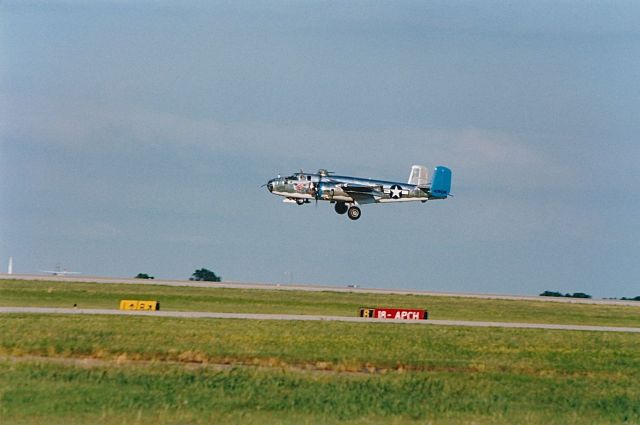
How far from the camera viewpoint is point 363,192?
242ft

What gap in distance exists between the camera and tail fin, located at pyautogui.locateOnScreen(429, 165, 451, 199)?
249ft

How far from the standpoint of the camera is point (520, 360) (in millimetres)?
30422

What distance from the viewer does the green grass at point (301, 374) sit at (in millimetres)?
19609

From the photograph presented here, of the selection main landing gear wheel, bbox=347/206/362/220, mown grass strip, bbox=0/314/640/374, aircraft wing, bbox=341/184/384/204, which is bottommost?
mown grass strip, bbox=0/314/640/374

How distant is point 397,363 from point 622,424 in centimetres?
918

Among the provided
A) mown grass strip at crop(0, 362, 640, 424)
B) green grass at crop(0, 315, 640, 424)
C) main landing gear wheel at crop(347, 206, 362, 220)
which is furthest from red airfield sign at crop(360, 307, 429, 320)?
main landing gear wheel at crop(347, 206, 362, 220)

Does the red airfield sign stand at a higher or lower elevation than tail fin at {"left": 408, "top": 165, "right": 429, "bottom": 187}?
lower

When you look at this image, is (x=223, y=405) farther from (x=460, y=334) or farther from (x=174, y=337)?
(x=460, y=334)

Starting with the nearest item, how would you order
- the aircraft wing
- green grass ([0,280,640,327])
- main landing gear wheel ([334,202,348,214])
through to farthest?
green grass ([0,280,640,327]), the aircraft wing, main landing gear wheel ([334,202,348,214])

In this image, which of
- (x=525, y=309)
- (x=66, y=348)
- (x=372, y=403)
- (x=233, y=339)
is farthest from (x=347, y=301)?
(x=372, y=403)

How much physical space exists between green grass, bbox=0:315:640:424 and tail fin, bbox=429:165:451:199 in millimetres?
37771

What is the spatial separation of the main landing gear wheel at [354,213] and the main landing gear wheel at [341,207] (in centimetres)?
39

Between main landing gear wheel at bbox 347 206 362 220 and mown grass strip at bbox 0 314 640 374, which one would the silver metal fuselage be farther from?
mown grass strip at bbox 0 314 640 374

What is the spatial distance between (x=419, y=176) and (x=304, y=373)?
51.6 metres
